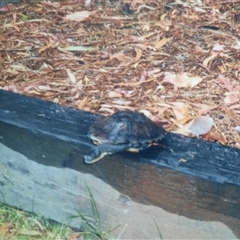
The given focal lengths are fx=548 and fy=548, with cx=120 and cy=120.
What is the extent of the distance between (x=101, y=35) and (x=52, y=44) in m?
0.35

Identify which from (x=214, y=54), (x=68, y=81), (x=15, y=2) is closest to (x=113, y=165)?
(x=68, y=81)

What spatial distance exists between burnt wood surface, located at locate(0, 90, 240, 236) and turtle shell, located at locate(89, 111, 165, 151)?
37 mm

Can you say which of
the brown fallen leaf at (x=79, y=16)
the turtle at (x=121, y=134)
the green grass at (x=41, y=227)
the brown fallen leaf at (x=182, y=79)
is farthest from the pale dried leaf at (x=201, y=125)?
the brown fallen leaf at (x=79, y=16)

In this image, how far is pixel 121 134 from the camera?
2066 millimetres

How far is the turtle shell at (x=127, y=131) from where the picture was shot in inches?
79.6

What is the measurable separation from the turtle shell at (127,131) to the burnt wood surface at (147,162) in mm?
37

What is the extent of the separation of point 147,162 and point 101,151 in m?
0.17

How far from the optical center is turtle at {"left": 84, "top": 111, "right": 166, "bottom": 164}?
2002mm

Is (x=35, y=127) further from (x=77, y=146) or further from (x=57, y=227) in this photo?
(x=57, y=227)

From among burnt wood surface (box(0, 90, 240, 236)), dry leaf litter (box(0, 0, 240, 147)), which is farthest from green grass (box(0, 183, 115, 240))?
dry leaf litter (box(0, 0, 240, 147))

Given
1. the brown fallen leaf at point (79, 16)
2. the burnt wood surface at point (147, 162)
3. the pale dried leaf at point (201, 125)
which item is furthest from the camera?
the brown fallen leaf at point (79, 16)

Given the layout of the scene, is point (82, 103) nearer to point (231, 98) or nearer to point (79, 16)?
point (231, 98)

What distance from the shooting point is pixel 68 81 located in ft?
10.4

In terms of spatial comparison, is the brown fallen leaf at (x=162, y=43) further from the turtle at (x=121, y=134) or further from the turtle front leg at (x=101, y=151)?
the turtle front leg at (x=101, y=151)
